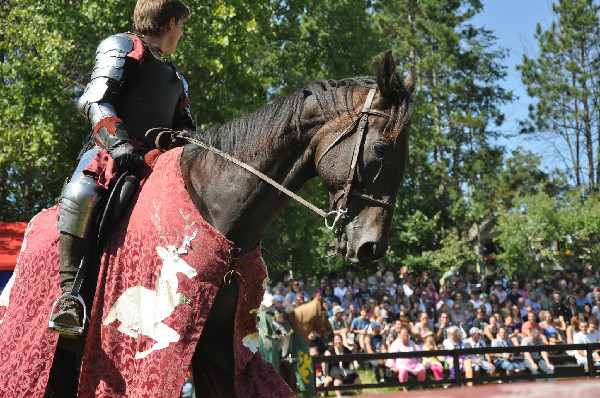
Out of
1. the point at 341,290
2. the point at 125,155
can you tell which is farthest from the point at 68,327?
the point at 341,290

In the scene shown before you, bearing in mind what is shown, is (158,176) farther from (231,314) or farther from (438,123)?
(438,123)

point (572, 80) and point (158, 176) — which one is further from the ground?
point (572, 80)

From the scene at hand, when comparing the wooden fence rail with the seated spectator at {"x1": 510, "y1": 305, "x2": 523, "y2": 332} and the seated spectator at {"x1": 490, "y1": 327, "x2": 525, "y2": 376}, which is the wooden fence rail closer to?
the seated spectator at {"x1": 490, "y1": 327, "x2": 525, "y2": 376}

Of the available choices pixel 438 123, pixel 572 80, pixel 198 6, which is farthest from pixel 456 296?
pixel 572 80

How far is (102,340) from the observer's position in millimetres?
3184

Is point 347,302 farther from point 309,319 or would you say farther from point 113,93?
point 113,93

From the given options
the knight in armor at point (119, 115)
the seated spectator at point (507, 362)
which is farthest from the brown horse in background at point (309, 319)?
the knight in armor at point (119, 115)

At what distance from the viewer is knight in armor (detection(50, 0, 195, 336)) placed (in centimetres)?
332

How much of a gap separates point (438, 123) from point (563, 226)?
34.6 ft

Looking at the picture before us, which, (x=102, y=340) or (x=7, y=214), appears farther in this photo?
(x=7, y=214)

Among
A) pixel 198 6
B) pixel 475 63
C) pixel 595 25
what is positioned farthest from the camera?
pixel 475 63

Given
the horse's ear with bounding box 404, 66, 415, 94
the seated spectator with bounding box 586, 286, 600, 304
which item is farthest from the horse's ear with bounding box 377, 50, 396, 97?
the seated spectator with bounding box 586, 286, 600, 304

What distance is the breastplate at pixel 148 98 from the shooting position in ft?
12.1

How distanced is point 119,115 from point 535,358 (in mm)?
11591
